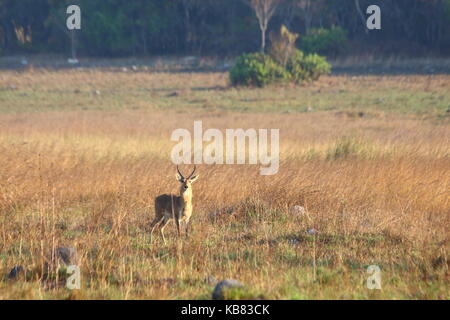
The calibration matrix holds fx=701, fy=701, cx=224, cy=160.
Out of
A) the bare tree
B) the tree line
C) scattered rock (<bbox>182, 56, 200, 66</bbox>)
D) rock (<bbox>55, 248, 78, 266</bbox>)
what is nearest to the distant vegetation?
scattered rock (<bbox>182, 56, 200, 66</bbox>)

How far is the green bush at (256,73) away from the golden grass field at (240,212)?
9.59 meters

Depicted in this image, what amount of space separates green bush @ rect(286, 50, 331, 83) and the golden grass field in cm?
1055

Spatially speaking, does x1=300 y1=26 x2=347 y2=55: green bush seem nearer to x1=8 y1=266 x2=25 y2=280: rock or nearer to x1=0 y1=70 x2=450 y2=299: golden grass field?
x1=0 y1=70 x2=450 y2=299: golden grass field

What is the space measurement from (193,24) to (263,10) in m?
9.16

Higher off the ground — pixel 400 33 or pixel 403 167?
pixel 400 33

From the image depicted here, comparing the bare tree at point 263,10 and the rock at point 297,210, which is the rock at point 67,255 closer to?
the rock at point 297,210

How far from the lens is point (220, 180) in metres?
10.4

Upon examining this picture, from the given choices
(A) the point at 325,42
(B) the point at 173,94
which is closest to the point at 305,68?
(B) the point at 173,94

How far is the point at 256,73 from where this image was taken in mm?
28562

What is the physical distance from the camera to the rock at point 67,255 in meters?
6.62

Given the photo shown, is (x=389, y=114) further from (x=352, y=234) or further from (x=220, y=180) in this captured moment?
(x=352, y=234)

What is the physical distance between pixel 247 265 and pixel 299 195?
2.72 m

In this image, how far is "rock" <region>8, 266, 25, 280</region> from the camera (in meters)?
6.38
